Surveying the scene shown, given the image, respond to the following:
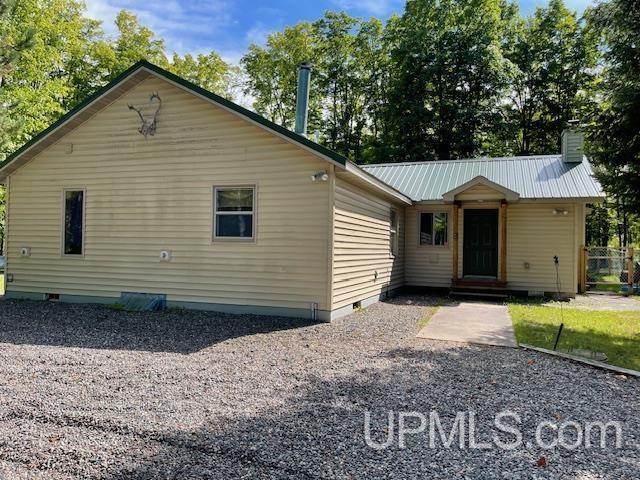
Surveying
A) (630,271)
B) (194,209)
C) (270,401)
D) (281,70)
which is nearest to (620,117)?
(270,401)

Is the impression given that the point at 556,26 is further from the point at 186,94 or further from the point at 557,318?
the point at 186,94

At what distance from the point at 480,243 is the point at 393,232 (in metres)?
2.76

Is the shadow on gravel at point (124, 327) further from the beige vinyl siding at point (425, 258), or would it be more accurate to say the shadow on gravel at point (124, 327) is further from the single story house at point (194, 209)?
the beige vinyl siding at point (425, 258)

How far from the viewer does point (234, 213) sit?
8.49 meters

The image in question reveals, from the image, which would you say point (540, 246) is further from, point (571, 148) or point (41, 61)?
point (41, 61)

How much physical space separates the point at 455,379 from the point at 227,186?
563 cm

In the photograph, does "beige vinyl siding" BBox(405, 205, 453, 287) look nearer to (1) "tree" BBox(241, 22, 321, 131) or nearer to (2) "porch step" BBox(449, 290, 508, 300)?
(2) "porch step" BBox(449, 290, 508, 300)

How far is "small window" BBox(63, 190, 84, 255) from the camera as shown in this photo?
961 centimetres

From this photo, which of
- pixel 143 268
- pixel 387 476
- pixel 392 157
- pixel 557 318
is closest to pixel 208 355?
pixel 387 476

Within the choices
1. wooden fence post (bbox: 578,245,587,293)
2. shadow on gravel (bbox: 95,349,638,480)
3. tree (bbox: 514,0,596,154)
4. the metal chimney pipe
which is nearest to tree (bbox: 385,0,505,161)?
tree (bbox: 514,0,596,154)

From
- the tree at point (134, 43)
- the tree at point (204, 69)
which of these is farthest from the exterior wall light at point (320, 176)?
the tree at point (204, 69)

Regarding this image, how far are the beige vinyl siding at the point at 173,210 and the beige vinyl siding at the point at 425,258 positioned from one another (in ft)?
20.4

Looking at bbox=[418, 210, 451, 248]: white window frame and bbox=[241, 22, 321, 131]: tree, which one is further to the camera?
bbox=[241, 22, 321, 131]: tree

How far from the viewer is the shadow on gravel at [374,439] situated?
9.17 ft
